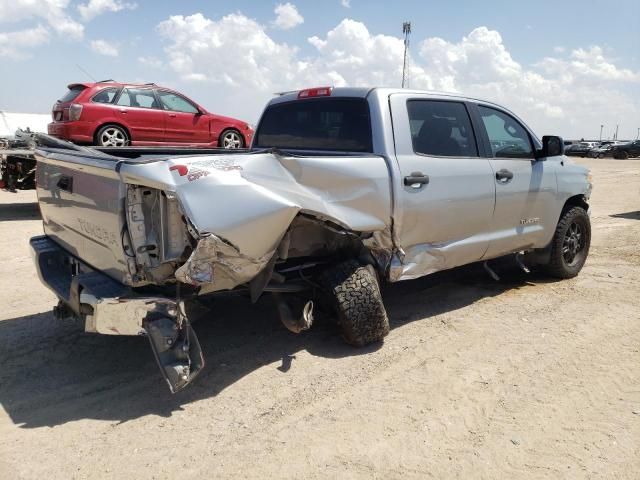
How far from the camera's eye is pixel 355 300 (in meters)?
3.98

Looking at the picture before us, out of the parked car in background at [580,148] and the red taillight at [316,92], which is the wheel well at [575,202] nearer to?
the red taillight at [316,92]

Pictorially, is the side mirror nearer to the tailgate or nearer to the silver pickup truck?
the silver pickup truck

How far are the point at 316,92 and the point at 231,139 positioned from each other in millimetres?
9213

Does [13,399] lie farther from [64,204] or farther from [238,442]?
[238,442]

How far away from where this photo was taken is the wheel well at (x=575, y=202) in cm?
609

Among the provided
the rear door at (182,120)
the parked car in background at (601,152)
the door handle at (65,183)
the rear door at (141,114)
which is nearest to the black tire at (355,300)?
the door handle at (65,183)

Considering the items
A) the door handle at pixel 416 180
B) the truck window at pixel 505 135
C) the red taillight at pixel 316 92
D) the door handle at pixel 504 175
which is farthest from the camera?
the truck window at pixel 505 135

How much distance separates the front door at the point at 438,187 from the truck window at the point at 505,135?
28 centimetres

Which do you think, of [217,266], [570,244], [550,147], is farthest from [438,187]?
[570,244]

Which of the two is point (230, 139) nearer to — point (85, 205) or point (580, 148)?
point (85, 205)

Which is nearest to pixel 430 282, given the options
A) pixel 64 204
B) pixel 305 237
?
pixel 305 237

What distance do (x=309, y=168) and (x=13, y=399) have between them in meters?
2.38

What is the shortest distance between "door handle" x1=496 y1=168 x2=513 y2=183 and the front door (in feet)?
0.37

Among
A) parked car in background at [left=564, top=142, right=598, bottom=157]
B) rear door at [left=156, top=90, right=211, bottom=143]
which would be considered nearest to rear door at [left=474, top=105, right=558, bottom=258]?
rear door at [left=156, top=90, right=211, bottom=143]
